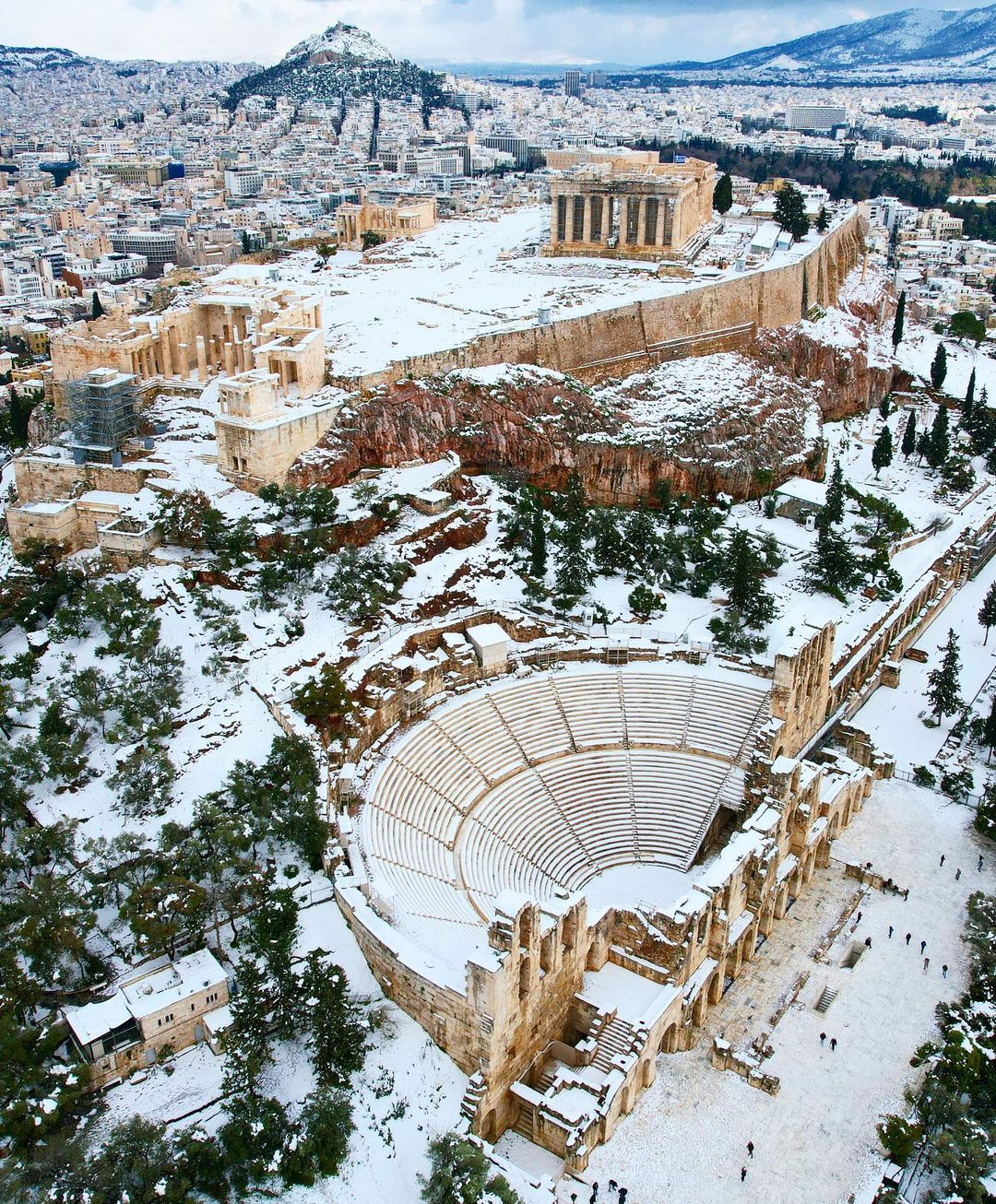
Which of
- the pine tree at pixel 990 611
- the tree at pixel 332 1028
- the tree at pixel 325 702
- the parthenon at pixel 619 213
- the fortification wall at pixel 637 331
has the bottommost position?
the tree at pixel 332 1028

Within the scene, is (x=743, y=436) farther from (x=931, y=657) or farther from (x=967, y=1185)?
(x=967, y=1185)

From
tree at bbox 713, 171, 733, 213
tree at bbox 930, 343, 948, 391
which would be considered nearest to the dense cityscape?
tree at bbox 930, 343, 948, 391

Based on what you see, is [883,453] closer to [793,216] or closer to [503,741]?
[793,216]

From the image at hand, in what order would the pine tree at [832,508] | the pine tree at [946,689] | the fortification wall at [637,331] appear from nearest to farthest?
the pine tree at [946,689] < the pine tree at [832,508] < the fortification wall at [637,331]

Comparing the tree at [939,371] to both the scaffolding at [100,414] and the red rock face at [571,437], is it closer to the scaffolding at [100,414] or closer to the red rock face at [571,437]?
the red rock face at [571,437]

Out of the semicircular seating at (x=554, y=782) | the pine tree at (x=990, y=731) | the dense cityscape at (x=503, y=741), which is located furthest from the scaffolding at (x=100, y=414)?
the pine tree at (x=990, y=731)

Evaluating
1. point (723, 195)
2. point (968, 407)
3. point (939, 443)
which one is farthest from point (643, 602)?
point (723, 195)

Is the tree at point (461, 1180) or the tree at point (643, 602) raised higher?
the tree at point (643, 602)
